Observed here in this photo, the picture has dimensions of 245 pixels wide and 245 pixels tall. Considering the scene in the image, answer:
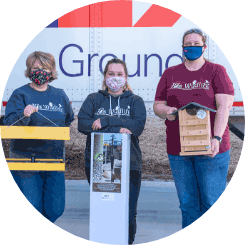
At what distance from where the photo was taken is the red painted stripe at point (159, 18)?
3061mm

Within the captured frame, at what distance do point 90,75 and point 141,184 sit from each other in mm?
1166

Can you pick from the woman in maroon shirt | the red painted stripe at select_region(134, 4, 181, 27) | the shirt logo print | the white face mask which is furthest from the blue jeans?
the red painted stripe at select_region(134, 4, 181, 27)

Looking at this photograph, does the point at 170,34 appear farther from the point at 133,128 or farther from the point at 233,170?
the point at 233,170

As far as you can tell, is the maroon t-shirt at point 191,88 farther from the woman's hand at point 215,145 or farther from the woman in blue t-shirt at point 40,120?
the woman in blue t-shirt at point 40,120

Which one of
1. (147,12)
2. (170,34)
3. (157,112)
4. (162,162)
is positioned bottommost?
(162,162)

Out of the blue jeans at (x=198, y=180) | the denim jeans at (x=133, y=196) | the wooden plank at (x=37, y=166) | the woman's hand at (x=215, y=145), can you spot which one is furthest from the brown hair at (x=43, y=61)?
the woman's hand at (x=215, y=145)

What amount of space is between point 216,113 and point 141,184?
99 centimetres

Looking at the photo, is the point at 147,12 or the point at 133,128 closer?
the point at 133,128

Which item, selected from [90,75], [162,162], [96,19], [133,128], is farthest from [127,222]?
[96,19]

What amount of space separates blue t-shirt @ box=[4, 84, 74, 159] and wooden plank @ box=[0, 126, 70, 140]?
3 centimetres

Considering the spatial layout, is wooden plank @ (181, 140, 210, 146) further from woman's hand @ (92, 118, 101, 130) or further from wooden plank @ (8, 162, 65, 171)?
wooden plank @ (8, 162, 65, 171)

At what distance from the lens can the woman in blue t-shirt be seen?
9.84ft

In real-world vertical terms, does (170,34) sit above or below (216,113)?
above

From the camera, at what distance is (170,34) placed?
3047 mm
